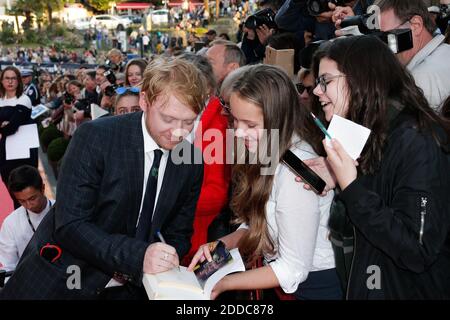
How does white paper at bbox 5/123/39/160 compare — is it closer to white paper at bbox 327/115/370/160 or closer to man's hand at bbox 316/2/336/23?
man's hand at bbox 316/2/336/23

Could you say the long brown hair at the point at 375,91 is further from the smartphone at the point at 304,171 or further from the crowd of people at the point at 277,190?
the smartphone at the point at 304,171

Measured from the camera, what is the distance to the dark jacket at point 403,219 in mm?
1621

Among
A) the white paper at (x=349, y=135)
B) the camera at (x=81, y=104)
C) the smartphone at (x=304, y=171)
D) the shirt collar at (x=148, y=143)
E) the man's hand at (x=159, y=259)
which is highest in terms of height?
the white paper at (x=349, y=135)

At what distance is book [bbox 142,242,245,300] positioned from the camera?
5.78 feet

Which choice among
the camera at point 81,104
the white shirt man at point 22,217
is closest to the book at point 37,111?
the camera at point 81,104

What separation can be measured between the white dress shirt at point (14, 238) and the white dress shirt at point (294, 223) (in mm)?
2226

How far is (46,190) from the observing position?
6.87 m

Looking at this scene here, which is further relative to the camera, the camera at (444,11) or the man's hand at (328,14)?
the man's hand at (328,14)

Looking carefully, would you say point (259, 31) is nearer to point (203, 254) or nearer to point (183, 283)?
point (203, 254)

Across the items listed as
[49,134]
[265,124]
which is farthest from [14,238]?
[49,134]

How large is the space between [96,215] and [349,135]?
957 millimetres

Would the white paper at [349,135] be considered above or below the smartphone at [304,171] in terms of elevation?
above
